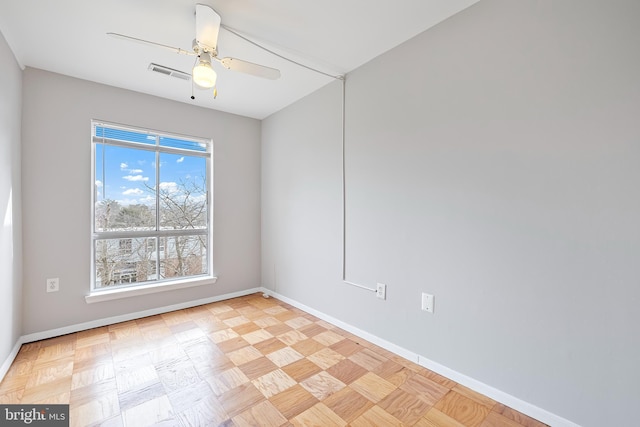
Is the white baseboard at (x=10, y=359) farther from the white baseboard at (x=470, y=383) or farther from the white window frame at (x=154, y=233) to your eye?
the white baseboard at (x=470, y=383)

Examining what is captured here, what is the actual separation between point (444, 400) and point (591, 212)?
131cm

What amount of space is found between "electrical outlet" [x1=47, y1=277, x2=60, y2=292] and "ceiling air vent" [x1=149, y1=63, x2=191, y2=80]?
211 centimetres

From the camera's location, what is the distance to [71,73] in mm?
2584

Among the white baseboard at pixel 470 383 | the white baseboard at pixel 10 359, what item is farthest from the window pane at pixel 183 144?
the white baseboard at pixel 470 383

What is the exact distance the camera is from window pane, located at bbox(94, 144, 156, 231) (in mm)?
2865

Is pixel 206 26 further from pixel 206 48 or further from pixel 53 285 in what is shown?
pixel 53 285

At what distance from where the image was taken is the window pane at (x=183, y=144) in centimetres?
324

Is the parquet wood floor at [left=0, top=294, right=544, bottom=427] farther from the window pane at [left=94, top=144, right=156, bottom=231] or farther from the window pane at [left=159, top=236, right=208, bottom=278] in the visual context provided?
the window pane at [left=94, top=144, right=156, bottom=231]

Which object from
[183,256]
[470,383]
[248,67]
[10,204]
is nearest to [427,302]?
[470,383]

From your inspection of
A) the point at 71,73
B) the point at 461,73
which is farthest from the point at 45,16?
the point at 461,73

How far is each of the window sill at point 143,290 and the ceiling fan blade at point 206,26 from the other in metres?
2.48

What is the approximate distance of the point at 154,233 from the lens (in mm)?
3160

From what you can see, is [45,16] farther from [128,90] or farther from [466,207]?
[466,207]

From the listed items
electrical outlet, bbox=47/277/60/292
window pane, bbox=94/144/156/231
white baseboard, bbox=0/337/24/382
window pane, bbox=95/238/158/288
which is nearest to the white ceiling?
window pane, bbox=94/144/156/231
